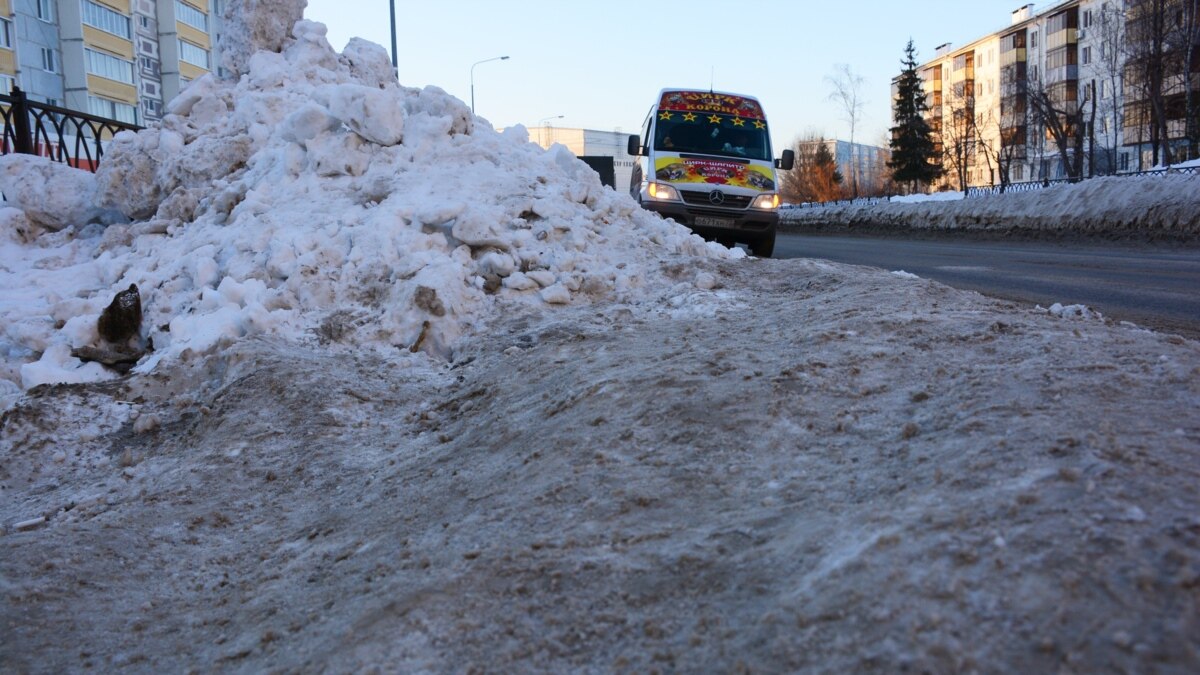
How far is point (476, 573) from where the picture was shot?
271cm

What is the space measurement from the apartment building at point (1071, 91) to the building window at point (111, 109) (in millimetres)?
44446

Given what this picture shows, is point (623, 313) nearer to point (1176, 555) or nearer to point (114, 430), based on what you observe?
point (114, 430)

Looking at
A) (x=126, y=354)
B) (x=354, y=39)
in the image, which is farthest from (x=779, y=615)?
(x=354, y=39)

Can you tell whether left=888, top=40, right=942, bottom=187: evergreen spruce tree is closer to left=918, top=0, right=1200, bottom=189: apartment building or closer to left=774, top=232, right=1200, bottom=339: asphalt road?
left=918, top=0, right=1200, bottom=189: apartment building

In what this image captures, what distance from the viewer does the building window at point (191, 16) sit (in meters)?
56.9

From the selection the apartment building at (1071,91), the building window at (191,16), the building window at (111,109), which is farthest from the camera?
the building window at (191,16)

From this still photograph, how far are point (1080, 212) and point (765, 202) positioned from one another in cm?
1041

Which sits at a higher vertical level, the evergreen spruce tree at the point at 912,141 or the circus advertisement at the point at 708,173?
the evergreen spruce tree at the point at 912,141

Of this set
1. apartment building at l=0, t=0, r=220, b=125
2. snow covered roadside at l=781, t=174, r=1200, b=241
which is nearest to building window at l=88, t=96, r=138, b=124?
apartment building at l=0, t=0, r=220, b=125

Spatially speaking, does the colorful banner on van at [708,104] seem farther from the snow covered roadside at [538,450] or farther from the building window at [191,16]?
the building window at [191,16]

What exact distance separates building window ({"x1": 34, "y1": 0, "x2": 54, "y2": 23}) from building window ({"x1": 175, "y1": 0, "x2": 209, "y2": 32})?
10470 millimetres

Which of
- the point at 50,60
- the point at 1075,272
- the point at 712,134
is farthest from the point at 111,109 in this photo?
the point at 1075,272

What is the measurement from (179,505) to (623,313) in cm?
295

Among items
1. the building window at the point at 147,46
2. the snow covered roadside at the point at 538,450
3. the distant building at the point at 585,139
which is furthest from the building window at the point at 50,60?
the snow covered roadside at the point at 538,450
